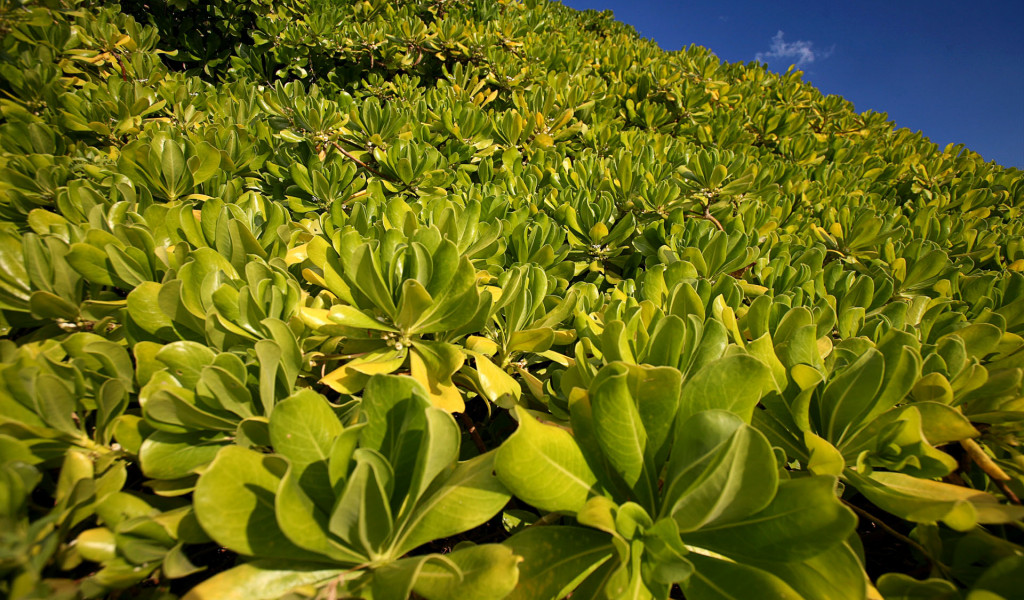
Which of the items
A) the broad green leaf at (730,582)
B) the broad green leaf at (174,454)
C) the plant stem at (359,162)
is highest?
the plant stem at (359,162)

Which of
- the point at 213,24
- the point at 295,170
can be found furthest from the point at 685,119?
the point at 213,24

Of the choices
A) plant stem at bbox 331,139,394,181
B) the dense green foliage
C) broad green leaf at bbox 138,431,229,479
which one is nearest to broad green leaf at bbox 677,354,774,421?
the dense green foliage

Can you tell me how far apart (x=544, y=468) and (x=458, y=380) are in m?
0.54

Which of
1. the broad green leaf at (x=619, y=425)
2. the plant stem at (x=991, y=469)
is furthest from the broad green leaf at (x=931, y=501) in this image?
the broad green leaf at (x=619, y=425)

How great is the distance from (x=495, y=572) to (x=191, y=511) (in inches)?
21.3

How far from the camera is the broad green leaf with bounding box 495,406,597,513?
69 centimetres

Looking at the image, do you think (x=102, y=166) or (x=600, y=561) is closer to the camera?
(x=600, y=561)

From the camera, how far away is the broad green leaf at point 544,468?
692mm

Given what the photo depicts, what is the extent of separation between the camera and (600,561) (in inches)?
31.7

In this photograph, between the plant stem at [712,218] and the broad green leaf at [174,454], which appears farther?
the plant stem at [712,218]

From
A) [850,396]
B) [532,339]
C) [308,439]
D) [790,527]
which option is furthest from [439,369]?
[850,396]

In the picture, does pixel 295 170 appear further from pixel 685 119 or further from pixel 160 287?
pixel 685 119

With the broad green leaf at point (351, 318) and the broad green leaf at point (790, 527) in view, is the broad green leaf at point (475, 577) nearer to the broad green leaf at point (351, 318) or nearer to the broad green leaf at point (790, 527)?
the broad green leaf at point (790, 527)

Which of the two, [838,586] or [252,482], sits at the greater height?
[838,586]
